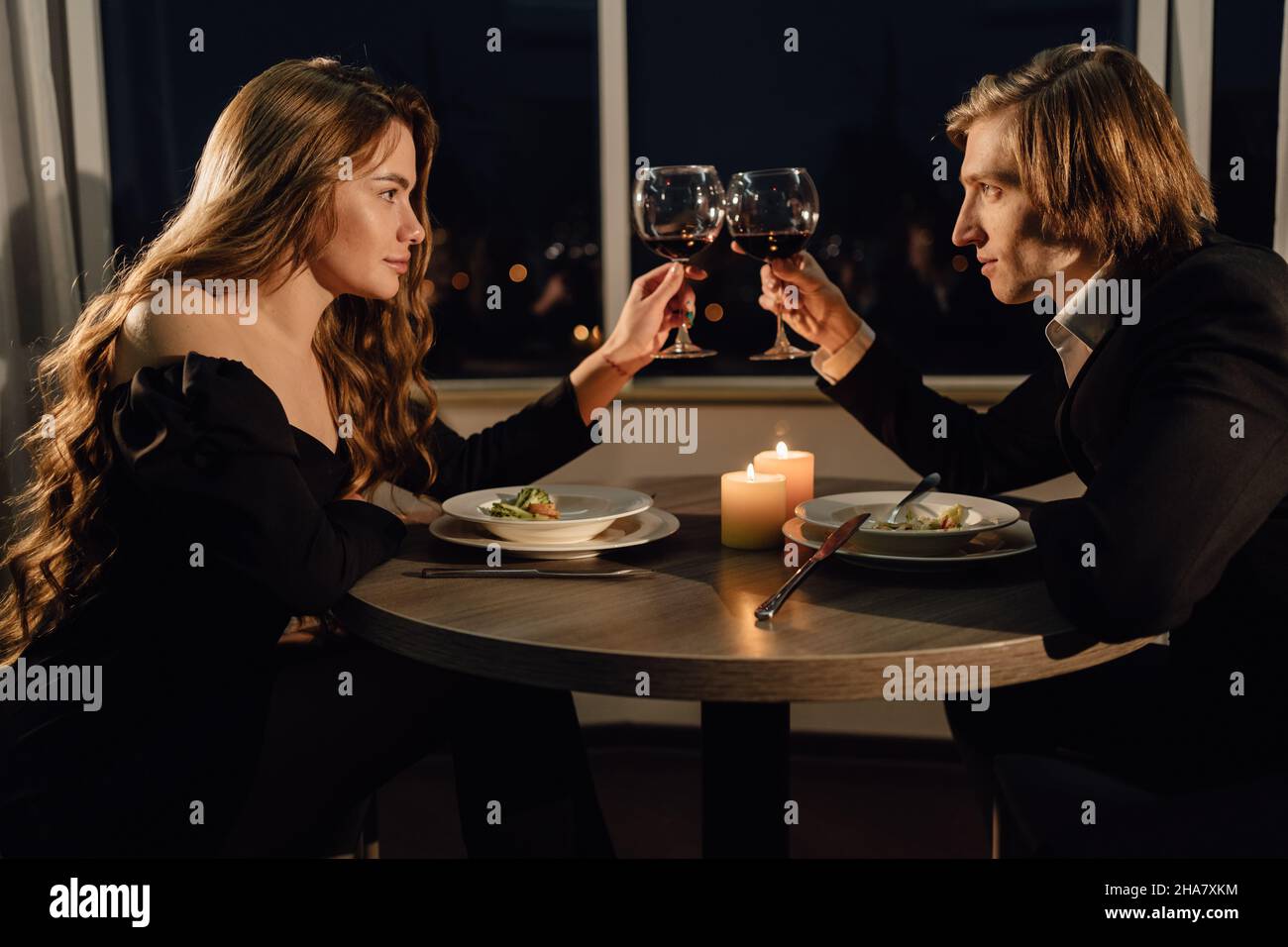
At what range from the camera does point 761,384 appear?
2.85m

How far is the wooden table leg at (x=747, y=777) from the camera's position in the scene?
133 cm

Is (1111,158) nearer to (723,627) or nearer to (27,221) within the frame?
(723,627)

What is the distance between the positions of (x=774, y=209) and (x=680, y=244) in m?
0.16

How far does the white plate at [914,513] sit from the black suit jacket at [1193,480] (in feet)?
0.37

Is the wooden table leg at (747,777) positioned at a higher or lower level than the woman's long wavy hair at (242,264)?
lower

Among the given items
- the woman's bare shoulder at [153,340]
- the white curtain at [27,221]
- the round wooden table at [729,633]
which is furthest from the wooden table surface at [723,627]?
the white curtain at [27,221]

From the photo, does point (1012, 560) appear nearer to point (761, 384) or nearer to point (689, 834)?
point (689, 834)

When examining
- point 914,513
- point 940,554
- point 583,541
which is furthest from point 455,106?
point 940,554

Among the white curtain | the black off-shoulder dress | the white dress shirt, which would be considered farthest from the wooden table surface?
the white curtain

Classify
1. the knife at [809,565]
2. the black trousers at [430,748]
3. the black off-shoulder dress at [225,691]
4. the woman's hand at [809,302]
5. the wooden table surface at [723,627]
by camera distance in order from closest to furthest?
the wooden table surface at [723,627], the knife at [809,565], the black off-shoulder dress at [225,691], the black trousers at [430,748], the woman's hand at [809,302]

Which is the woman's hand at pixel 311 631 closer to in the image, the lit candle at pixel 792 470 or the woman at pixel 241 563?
the woman at pixel 241 563

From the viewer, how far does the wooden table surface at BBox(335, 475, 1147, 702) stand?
3.37 feet

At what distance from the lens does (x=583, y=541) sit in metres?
1.44

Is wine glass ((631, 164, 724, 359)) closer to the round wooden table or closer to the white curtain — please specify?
the round wooden table
